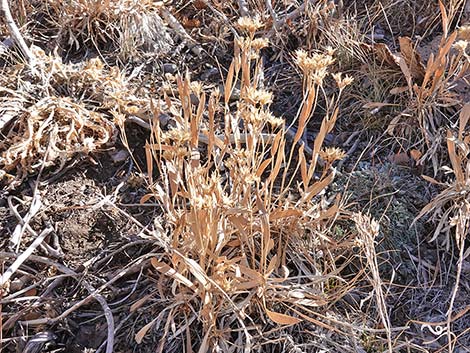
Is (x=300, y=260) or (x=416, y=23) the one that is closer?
(x=300, y=260)

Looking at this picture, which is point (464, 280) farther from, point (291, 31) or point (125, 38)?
point (125, 38)

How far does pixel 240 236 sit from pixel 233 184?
0.14 metres

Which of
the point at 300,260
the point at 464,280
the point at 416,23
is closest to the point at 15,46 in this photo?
the point at 300,260

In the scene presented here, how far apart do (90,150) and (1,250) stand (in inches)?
16.8

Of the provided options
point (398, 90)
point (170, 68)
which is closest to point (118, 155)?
point (170, 68)

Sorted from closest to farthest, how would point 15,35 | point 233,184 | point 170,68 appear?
point 233,184 < point 15,35 < point 170,68

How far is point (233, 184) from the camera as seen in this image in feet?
5.06

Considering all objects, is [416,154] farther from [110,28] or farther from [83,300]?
[110,28]

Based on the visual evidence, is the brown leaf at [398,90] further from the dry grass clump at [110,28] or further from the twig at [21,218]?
the twig at [21,218]

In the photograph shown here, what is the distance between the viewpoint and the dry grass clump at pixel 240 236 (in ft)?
4.62

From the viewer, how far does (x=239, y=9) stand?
2438 millimetres

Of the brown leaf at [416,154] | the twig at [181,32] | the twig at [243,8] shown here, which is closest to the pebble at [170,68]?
the twig at [181,32]

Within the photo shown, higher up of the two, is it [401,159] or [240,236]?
[240,236]

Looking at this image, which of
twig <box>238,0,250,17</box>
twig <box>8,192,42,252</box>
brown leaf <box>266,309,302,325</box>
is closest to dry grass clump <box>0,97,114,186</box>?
twig <box>8,192,42,252</box>
